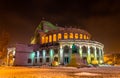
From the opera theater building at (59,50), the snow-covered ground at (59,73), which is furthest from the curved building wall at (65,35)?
the snow-covered ground at (59,73)

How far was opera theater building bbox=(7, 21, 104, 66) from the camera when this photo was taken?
72.5 metres

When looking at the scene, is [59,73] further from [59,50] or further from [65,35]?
[65,35]

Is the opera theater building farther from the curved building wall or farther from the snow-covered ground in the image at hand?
the snow-covered ground

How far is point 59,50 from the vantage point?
239ft

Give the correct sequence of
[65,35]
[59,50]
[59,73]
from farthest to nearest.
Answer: [65,35] < [59,50] < [59,73]

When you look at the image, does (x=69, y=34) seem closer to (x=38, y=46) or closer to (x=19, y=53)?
(x=38, y=46)

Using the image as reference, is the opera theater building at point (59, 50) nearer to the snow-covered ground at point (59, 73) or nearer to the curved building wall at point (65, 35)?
the curved building wall at point (65, 35)

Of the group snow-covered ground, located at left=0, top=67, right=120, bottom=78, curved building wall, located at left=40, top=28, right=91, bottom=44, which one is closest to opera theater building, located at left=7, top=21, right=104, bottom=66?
curved building wall, located at left=40, top=28, right=91, bottom=44

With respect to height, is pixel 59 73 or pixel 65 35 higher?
pixel 65 35

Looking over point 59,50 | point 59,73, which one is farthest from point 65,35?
point 59,73

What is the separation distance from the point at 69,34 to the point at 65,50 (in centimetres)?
1383

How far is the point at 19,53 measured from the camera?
85.7 metres

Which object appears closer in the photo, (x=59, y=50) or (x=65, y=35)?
(x=59, y=50)

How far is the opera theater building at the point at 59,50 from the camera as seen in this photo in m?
72.5
